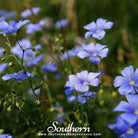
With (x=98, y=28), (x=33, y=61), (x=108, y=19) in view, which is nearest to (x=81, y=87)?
(x=98, y=28)

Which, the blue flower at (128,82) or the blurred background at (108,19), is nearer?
the blue flower at (128,82)

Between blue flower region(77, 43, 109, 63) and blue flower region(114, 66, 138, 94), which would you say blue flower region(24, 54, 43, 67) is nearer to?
blue flower region(77, 43, 109, 63)

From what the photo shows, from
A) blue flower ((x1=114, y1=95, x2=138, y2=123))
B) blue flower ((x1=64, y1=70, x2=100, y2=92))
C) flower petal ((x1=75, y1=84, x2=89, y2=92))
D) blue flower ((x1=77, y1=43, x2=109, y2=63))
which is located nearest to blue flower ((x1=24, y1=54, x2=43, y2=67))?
blue flower ((x1=77, y1=43, x2=109, y2=63))

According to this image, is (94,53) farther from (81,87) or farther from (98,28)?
(81,87)

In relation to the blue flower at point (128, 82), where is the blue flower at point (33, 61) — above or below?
above

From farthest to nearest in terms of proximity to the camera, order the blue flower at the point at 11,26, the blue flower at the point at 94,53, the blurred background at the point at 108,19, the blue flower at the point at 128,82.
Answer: the blurred background at the point at 108,19
the blue flower at the point at 94,53
the blue flower at the point at 11,26
the blue flower at the point at 128,82

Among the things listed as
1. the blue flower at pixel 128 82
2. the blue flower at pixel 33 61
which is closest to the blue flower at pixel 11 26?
the blue flower at pixel 128 82

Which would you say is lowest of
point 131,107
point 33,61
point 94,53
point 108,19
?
point 131,107

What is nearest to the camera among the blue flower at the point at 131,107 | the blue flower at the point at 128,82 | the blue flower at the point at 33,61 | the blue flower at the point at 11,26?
the blue flower at the point at 131,107

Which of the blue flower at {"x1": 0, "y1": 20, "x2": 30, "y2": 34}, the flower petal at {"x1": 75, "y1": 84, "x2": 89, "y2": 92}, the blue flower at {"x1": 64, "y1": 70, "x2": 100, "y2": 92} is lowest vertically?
the flower petal at {"x1": 75, "y1": 84, "x2": 89, "y2": 92}

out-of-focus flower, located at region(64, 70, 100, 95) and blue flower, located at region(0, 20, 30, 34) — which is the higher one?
blue flower, located at region(0, 20, 30, 34)

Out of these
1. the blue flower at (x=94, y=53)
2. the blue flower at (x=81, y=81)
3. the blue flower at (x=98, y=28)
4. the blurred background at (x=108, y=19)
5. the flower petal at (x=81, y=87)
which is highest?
the blurred background at (x=108, y=19)

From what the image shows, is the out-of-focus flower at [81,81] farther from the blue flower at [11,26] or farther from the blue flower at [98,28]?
the blue flower at [11,26]
